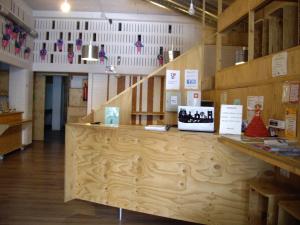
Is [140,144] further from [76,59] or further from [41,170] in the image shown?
[76,59]

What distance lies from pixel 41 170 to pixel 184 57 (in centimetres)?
347

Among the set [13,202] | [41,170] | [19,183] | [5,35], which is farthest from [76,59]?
[13,202]

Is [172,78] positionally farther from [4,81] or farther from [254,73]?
[4,81]

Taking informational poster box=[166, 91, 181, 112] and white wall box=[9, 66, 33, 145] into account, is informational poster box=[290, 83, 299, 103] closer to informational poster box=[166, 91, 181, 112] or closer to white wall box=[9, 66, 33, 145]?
informational poster box=[166, 91, 181, 112]

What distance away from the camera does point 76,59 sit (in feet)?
27.9

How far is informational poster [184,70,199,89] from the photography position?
4.58 meters

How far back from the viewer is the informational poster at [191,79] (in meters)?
4.58

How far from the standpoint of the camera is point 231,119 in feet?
9.45

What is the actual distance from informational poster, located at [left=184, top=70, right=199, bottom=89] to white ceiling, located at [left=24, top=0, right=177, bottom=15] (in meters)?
3.64

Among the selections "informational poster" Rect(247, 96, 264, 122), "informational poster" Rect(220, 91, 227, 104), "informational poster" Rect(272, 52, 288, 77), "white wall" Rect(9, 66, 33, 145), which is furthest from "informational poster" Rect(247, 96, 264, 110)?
"white wall" Rect(9, 66, 33, 145)

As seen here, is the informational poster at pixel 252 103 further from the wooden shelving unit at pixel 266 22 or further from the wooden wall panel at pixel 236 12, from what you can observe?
the wooden wall panel at pixel 236 12

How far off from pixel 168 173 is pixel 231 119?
87cm

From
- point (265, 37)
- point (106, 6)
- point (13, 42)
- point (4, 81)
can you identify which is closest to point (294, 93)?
point (265, 37)

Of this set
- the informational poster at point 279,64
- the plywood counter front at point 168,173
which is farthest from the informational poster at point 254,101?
the plywood counter front at point 168,173
